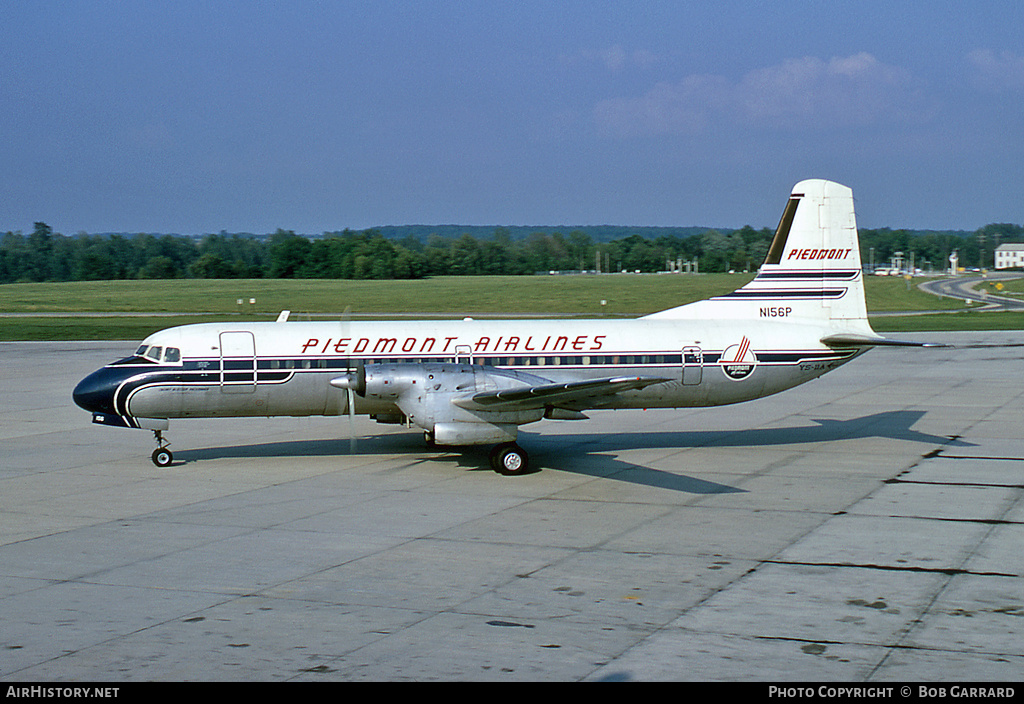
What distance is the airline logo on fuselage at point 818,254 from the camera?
24.8 meters

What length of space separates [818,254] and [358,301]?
80.8 meters

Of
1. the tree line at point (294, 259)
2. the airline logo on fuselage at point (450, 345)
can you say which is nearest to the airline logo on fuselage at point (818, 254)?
the airline logo on fuselage at point (450, 345)

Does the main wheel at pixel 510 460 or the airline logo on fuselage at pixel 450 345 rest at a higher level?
the airline logo on fuselage at pixel 450 345

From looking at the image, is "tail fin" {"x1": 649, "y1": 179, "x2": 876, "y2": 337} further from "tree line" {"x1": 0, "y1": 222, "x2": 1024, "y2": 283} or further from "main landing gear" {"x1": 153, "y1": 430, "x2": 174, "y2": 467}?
"tree line" {"x1": 0, "y1": 222, "x2": 1024, "y2": 283}

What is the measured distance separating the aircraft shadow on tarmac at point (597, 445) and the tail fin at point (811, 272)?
10.8 ft

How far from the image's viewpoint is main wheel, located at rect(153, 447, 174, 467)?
22.4m

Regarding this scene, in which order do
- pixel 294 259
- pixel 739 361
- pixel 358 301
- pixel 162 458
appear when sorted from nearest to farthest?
pixel 162 458
pixel 739 361
pixel 358 301
pixel 294 259

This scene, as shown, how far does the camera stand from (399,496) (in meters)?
19.1

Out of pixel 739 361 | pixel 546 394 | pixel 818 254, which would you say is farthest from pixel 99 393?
pixel 818 254

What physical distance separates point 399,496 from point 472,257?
149 meters

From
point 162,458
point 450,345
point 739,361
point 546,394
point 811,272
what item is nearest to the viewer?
point 546,394

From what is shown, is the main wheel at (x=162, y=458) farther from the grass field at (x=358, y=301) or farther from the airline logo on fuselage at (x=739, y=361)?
the grass field at (x=358, y=301)

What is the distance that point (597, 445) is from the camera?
24.8m

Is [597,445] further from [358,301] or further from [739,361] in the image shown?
[358,301]
